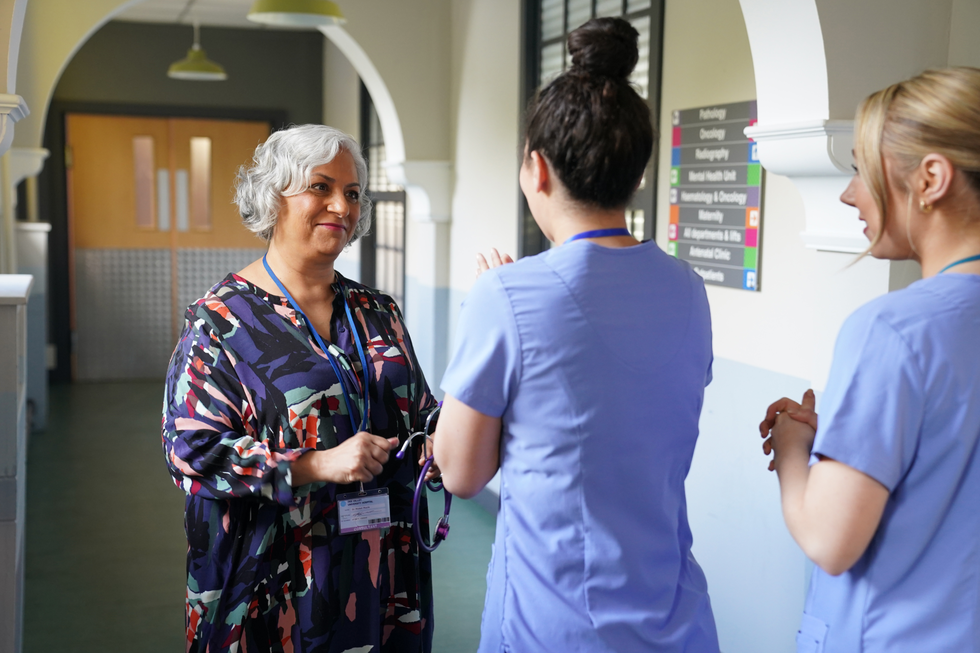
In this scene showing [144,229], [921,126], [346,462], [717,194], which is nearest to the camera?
[921,126]

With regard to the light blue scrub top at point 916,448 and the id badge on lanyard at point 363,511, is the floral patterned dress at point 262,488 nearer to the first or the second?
the id badge on lanyard at point 363,511

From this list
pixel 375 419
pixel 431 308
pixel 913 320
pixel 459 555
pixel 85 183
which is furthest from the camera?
pixel 85 183

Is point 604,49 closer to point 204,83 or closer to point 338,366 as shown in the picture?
point 338,366

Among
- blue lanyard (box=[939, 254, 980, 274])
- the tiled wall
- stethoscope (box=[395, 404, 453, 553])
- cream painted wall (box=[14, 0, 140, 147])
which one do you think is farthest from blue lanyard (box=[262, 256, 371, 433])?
the tiled wall

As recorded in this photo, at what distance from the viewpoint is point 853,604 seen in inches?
47.3

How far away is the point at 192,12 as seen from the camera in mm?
8094

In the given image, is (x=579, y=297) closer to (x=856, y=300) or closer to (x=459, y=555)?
(x=856, y=300)

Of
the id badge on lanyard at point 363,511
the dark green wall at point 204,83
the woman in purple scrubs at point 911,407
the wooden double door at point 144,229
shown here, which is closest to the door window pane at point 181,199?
the wooden double door at point 144,229

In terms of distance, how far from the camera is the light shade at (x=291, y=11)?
13.1ft

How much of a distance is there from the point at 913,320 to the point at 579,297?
16.3 inches

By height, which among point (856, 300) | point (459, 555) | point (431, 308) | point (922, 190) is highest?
point (922, 190)

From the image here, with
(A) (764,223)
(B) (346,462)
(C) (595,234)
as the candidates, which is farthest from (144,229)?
(C) (595,234)

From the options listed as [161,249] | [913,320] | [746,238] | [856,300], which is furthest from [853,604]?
[161,249]

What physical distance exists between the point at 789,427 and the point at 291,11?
3.40m
